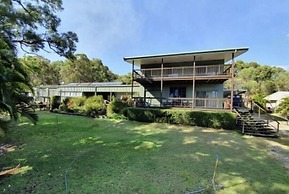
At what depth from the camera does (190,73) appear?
61.5 feet

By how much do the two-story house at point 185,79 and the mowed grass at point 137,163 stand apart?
21.5 ft

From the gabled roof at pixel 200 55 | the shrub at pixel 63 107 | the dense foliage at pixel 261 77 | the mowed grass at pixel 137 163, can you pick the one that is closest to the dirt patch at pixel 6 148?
the mowed grass at pixel 137 163

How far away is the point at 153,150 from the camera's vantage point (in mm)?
8500

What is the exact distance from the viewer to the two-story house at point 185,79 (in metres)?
17.0

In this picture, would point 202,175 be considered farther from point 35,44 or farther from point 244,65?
point 244,65

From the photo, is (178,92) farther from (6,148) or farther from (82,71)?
(82,71)

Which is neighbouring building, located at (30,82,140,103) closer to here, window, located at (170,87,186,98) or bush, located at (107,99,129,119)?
window, located at (170,87,186,98)

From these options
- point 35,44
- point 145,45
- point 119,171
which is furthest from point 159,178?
point 145,45

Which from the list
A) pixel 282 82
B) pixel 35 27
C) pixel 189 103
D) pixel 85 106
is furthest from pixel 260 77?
pixel 35 27

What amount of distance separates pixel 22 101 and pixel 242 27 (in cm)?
2479

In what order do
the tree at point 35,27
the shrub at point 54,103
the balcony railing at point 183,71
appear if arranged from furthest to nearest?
the shrub at point 54,103, the balcony railing at point 183,71, the tree at point 35,27

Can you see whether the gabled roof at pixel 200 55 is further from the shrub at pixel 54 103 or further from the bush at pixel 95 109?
the shrub at pixel 54 103

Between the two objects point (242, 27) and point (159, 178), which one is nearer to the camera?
point (159, 178)

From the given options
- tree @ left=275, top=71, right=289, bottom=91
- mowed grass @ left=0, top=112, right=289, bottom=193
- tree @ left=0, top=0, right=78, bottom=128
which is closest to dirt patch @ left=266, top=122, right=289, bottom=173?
mowed grass @ left=0, top=112, right=289, bottom=193
